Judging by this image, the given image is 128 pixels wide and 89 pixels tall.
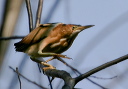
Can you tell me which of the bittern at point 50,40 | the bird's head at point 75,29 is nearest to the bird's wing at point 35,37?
the bittern at point 50,40

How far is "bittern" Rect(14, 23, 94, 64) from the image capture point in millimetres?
2525

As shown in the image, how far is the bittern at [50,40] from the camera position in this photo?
2525 millimetres

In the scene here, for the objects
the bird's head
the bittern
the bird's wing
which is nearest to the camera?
the bird's head

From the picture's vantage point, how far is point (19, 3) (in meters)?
3.86

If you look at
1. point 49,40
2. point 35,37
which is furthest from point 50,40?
point 35,37

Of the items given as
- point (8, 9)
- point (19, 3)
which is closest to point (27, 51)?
point (8, 9)

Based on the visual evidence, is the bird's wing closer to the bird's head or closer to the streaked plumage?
the streaked plumage

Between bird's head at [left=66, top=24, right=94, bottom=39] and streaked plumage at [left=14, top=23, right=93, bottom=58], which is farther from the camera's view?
streaked plumage at [left=14, top=23, right=93, bottom=58]

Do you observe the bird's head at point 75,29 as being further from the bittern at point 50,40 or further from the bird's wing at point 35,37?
the bird's wing at point 35,37

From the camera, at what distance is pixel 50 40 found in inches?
103

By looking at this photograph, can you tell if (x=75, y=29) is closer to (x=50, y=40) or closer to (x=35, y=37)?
(x=50, y=40)

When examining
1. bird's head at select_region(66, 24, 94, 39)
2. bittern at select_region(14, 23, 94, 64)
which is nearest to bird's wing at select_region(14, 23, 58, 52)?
bittern at select_region(14, 23, 94, 64)

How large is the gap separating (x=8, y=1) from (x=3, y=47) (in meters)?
0.53

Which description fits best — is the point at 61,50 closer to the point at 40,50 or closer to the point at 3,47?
the point at 40,50
